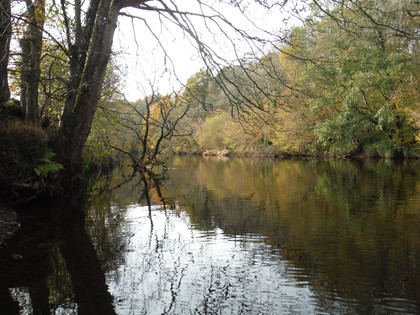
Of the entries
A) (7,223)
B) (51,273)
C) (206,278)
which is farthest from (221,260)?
(7,223)

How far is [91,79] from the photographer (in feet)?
27.0

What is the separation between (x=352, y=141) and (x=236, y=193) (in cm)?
2102

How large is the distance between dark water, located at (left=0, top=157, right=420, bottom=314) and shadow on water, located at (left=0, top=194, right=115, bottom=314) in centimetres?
1

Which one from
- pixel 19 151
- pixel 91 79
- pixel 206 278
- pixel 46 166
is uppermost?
pixel 91 79

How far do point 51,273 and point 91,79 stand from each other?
4.97m

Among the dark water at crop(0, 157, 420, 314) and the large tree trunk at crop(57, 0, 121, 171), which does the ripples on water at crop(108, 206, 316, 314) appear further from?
the large tree trunk at crop(57, 0, 121, 171)

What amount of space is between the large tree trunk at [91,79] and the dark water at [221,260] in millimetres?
1820

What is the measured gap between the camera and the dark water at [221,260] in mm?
3637

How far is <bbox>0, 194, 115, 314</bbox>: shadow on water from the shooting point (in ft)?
11.8

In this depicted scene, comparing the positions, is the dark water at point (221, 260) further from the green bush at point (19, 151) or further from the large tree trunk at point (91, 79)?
the large tree trunk at point (91, 79)

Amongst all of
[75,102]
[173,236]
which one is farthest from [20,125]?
[173,236]

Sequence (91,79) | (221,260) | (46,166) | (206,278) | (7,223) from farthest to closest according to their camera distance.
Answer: (91,79) < (46,166) < (7,223) < (221,260) < (206,278)

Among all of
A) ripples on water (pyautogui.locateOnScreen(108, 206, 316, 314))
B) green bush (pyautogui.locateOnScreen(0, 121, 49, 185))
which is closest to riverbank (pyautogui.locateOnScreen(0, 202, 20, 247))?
green bush (pyautogui.locateOnScreen(0, 121, 49, 185))

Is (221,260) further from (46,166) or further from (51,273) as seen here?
(46,166)
